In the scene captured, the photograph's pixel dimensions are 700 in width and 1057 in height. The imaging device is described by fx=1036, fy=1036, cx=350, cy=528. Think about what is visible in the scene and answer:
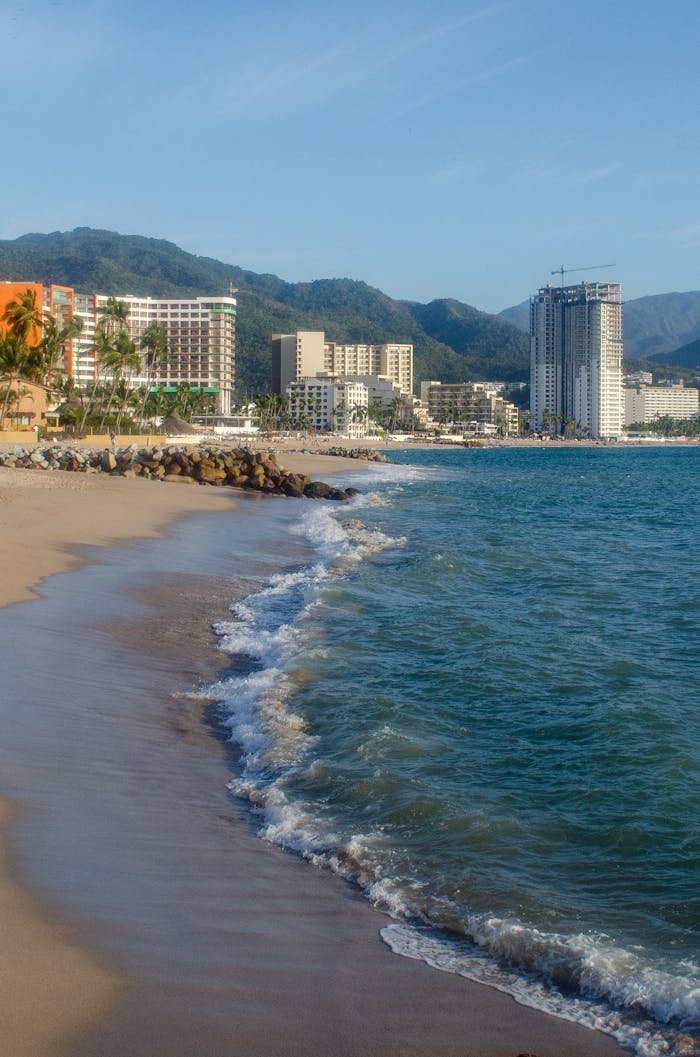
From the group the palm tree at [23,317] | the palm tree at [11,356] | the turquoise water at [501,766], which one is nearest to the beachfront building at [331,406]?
the palm tree at [23,317]

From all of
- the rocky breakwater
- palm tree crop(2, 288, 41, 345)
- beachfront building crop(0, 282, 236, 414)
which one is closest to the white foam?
the rocky breakwater

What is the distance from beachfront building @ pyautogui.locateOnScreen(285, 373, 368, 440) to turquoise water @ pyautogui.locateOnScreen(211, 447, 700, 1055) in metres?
146

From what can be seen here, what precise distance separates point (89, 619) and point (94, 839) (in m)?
6.52

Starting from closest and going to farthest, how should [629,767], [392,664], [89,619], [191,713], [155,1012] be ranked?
1. [155,1012]
2. [629,767]
3. [191,713]
4. [392,664]
5. [89,619]

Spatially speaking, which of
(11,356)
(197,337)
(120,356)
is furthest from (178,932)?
(197,337)

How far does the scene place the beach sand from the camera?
3.93 m

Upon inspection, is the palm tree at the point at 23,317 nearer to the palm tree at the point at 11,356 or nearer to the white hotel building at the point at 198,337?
the palm tree at the point at 11,356

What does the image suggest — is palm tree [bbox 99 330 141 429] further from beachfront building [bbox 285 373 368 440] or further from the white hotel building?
the white hotel building

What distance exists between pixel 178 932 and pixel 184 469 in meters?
39.5

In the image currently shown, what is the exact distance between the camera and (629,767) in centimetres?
797

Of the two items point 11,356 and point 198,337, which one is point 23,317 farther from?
point 198,337

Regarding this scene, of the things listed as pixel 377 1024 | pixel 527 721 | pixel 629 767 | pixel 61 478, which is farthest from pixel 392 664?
pixel 61 478

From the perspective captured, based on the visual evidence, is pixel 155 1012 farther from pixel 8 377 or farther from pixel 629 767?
pixel 8 377

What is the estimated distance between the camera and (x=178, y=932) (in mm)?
4805
